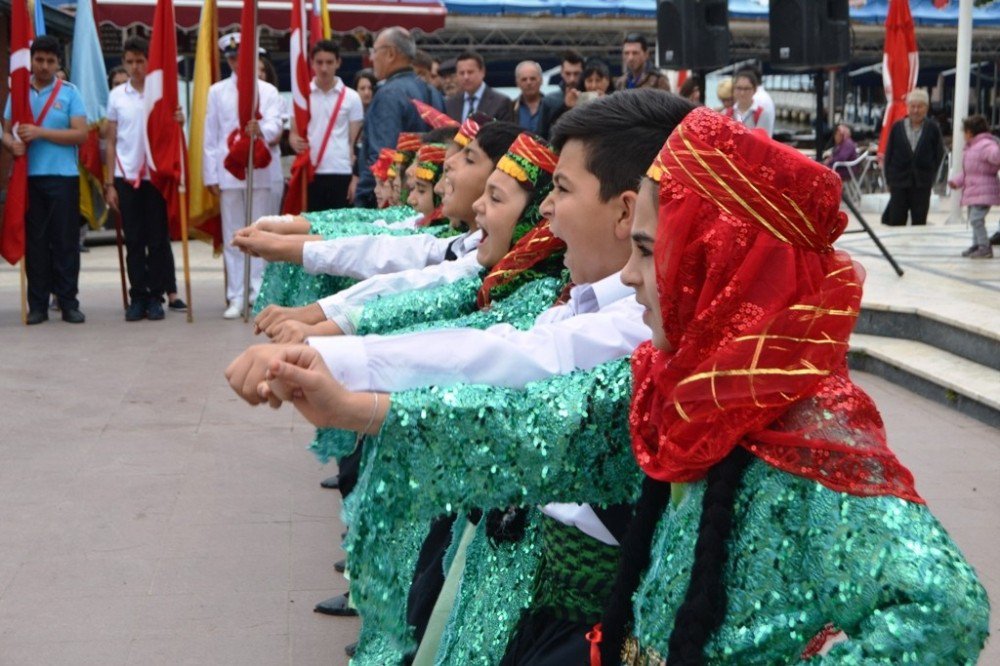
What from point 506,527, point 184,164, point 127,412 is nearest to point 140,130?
point 184,164

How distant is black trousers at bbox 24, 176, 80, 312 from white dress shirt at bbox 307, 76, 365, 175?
1836 millimetres

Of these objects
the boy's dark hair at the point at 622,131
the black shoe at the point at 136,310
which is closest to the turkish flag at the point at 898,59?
the black shoe at the point at 136,310

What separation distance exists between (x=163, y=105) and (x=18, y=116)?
1.02m

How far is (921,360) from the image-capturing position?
327 inches

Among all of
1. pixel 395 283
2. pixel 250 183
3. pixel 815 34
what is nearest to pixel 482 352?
pixel 395 283

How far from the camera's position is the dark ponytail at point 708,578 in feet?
5.76

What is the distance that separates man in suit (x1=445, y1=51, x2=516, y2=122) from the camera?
10.3 meters

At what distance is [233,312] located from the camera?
10.9 m

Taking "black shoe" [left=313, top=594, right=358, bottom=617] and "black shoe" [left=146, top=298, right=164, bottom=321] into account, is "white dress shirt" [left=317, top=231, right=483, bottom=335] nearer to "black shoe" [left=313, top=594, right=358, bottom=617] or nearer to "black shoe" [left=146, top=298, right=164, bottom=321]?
"black shoe" [left=313, top=594, right=358, bottom=617]

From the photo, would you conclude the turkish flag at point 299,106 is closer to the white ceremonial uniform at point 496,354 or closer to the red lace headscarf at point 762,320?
the white ceremonial uniform at point 496,354

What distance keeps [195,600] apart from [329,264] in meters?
1.26

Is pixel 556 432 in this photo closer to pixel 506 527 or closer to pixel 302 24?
pixel 506 527


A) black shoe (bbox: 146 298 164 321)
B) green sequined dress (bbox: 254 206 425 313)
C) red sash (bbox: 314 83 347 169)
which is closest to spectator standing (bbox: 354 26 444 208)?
red sash (bbox: 314 83 347 169)

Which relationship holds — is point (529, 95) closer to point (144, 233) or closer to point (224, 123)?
point (224, 123)
